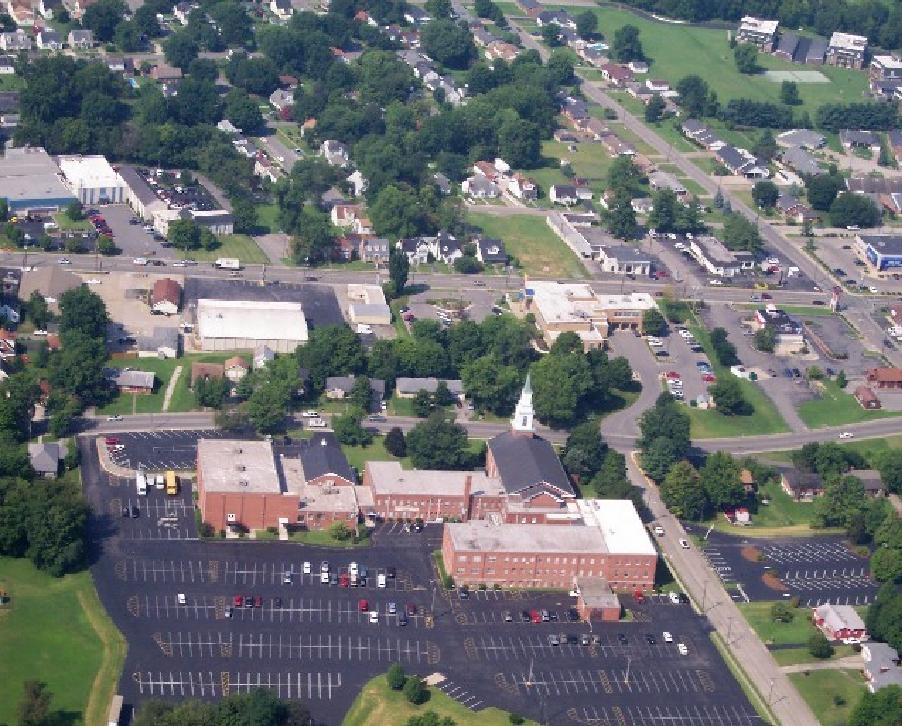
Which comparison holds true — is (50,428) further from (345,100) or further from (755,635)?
(345,100)

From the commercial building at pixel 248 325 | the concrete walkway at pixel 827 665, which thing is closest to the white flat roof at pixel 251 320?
the commercial building at pixel 248 325

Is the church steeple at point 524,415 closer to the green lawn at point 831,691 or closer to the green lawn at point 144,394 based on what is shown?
the green lawn at point 144,394

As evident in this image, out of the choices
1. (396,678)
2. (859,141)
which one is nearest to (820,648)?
(396,678)

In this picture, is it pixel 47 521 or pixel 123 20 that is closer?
pixel 47 521

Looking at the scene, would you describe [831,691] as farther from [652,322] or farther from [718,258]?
[718,258]

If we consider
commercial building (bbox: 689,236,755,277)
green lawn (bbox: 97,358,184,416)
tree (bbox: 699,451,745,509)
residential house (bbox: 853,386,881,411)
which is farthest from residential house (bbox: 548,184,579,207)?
tree (bbox: 699,451,745,509)

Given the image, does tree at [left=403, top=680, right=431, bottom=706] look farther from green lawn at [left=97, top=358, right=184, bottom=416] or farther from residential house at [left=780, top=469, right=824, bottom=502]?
green lawn at [left=97, top=358, right=184, bottom=416]

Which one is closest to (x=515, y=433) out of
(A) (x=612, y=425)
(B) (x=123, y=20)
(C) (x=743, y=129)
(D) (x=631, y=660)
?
(A) (x=612, y=425)
